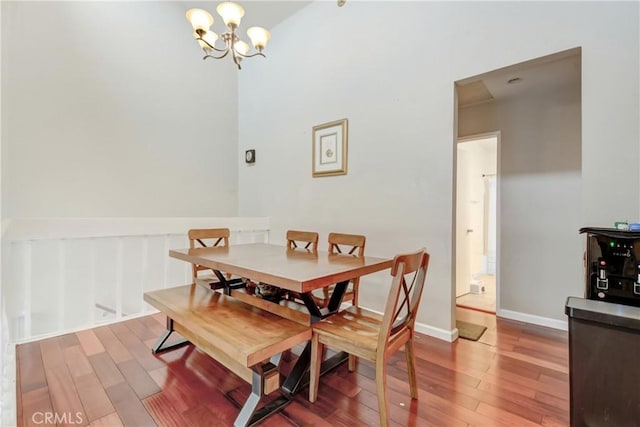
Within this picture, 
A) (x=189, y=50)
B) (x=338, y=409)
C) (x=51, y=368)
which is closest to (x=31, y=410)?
(x=51, y=368)

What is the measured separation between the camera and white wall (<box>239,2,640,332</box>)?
180 cm

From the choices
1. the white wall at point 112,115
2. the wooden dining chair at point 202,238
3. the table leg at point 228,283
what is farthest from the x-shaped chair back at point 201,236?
the white wall at point 112,115

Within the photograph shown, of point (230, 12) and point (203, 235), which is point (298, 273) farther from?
point (230, 12)

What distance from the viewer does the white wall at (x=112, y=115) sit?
282 centimetres

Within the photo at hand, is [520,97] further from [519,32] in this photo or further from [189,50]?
[189,50]

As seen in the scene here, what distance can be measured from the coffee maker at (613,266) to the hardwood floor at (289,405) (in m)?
0.72

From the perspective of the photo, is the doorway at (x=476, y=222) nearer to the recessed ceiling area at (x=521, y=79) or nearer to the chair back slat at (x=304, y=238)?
the recessed ceiling area at (x=521, y=79)

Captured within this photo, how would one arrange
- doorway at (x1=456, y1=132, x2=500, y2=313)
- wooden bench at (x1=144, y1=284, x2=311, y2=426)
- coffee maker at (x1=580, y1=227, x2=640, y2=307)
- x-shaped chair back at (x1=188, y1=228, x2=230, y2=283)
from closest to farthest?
coffee maker at (x1=580, y1=227, x2=640, y2=307) → wooden bench at (x1=144, y1=284, x2=311, y2=426) → x-shaped chair back at (x1=188, y1=228, x2=230, y2=283) → doorway at (x1=456, y1=132, x2=500, y2=313)

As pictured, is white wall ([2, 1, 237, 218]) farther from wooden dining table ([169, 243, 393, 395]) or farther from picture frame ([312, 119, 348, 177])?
wooden dining table ([169, 243, 393, 395])

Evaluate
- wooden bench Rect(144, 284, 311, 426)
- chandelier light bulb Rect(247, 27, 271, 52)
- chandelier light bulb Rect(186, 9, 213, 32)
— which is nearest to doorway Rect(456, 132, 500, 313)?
chandelier light bulb Rect(247, 27, 271, 52)

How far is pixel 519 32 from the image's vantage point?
2137 millimetres

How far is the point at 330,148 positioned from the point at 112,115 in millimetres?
2529

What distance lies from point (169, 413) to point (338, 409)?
2.92 ft
